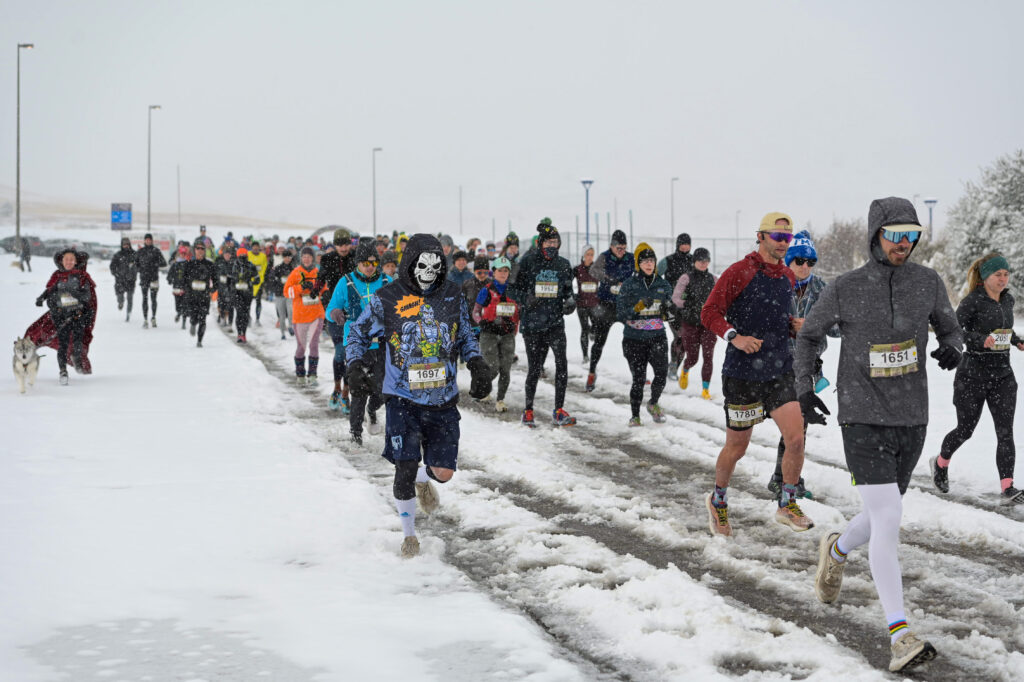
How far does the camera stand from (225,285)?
24.1 meters

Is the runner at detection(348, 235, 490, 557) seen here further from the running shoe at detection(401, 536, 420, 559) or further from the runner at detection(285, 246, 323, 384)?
the runner at detection(285, 246, 323, 384)

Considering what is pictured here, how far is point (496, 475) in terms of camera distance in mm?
8367

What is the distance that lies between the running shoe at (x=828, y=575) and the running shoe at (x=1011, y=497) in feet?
10.1

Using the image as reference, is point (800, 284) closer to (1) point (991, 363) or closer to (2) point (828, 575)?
(1) point (991, 363)

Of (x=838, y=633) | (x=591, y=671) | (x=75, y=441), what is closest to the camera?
(x=591, y=671)

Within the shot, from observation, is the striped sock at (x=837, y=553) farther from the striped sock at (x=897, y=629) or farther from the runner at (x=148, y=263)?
the runner at (x=148, y=263)

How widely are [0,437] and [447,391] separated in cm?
603

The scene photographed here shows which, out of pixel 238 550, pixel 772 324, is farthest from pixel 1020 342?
pixel 238 550

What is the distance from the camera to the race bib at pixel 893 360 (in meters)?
4.71

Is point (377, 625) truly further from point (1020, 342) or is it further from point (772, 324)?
point (1020, 342)

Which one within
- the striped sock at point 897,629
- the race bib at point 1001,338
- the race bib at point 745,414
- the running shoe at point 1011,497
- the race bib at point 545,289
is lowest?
the running shoe at point 1011,497

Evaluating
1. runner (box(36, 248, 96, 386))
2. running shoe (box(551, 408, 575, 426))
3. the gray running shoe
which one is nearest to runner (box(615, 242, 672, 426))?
running shoe (box(551, 408, 575, 426))

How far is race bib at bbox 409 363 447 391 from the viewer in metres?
5.99

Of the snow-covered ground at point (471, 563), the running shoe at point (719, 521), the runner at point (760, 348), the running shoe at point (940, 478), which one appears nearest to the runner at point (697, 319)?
the snow-covered ground at point (471, 563)
